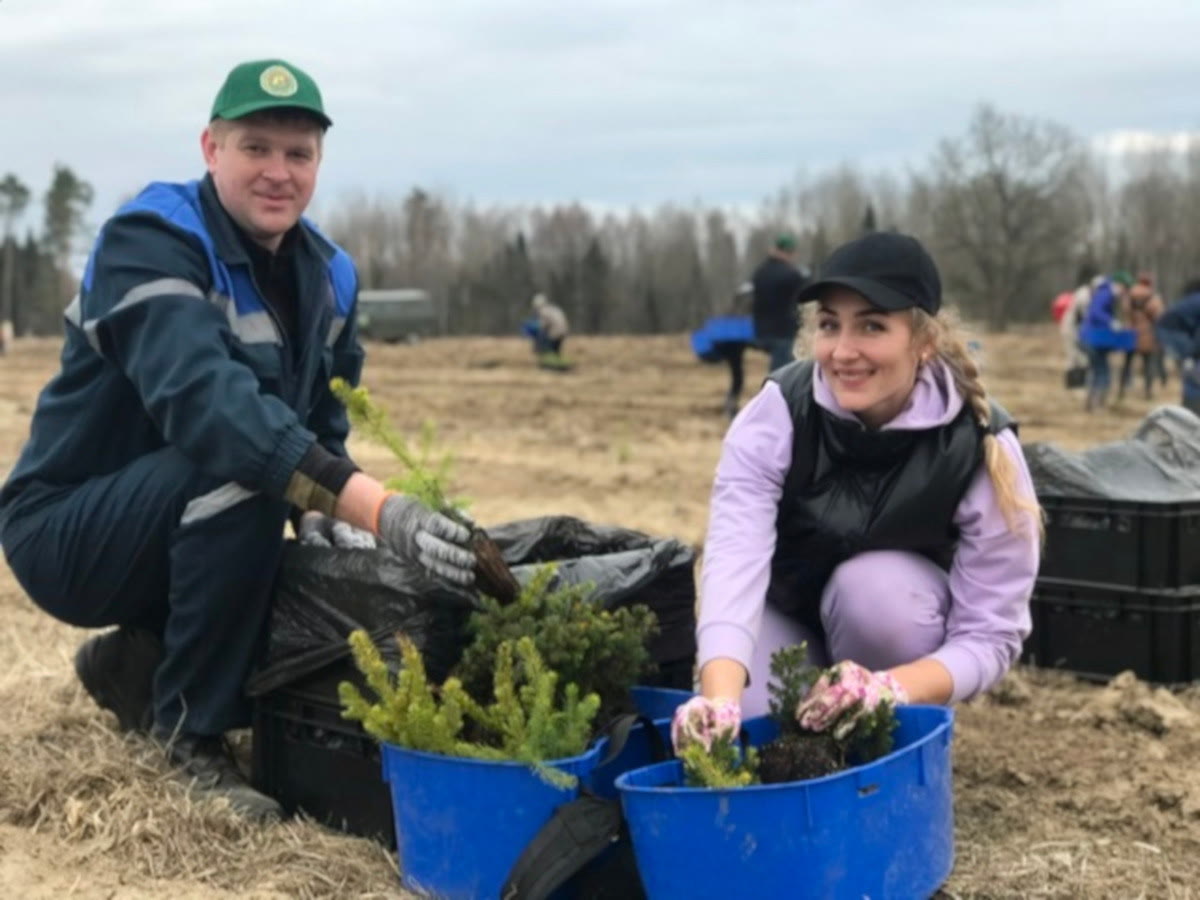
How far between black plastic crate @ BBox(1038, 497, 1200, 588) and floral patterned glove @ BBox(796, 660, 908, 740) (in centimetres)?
202

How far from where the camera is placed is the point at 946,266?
5403cm

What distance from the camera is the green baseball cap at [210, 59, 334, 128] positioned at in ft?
10.9

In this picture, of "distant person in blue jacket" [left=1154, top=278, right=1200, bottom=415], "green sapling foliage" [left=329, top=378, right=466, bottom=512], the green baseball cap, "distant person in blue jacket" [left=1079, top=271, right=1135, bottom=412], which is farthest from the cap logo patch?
"distant person in blue jacket" [left=1079, top=271, right=1135, bottom=412]

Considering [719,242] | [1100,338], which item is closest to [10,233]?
[719,242]

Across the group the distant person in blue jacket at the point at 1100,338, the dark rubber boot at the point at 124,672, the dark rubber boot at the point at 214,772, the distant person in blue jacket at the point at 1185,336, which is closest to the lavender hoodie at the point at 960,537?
the dark rubber boot at the point at 214,772

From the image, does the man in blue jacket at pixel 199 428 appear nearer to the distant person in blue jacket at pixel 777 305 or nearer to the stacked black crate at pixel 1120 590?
the stacked black crate at pixel 1120 590

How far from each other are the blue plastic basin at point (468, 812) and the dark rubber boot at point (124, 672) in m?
1.10

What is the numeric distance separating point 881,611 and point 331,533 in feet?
4.38

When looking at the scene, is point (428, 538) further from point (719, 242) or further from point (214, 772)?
point (719, 242)

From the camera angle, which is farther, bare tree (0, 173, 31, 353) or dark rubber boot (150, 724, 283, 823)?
bare tree (0, 173, 31, 353)

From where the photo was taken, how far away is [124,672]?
3.81 meters

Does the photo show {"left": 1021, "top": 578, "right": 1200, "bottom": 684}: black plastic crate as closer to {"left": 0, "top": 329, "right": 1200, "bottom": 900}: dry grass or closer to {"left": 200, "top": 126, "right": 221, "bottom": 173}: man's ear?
{"left": 0, "top": 329, "right": 1200, "bottom": 900}: dry grass

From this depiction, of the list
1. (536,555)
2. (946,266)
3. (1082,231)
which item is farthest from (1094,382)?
(1082,231)

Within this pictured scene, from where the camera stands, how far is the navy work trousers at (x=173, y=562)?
3.31 meters
